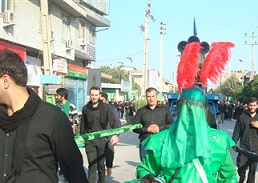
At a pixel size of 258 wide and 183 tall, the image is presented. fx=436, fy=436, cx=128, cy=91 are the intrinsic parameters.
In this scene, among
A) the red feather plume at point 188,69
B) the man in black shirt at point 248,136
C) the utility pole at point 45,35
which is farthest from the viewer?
the utility pole at point 45,35

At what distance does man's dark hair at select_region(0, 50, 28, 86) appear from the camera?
89.0 inches

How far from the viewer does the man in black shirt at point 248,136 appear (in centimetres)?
721

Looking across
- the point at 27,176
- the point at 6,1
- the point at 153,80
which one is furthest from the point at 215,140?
the point at 153,80

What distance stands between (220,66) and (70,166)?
175cm

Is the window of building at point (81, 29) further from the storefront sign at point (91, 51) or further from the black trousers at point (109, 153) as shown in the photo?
the black trousers at point (109, 153)

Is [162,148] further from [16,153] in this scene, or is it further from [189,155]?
[16,153]

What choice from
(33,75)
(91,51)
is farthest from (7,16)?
(91,51)

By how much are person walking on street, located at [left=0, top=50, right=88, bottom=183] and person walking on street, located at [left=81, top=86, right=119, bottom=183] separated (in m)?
4.97

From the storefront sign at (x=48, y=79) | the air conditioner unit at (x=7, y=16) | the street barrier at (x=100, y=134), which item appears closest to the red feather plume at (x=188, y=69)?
the street barrier at (x=100, y=134)

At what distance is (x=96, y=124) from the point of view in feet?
24.6

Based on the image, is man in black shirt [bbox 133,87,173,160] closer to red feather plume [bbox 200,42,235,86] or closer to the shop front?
red feather plume [bbox 200,42,235,86]

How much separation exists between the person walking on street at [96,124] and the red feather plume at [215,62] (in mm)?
3869

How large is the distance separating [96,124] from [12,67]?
5.28 meters

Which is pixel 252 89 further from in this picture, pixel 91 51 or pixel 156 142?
pixel 156 142
